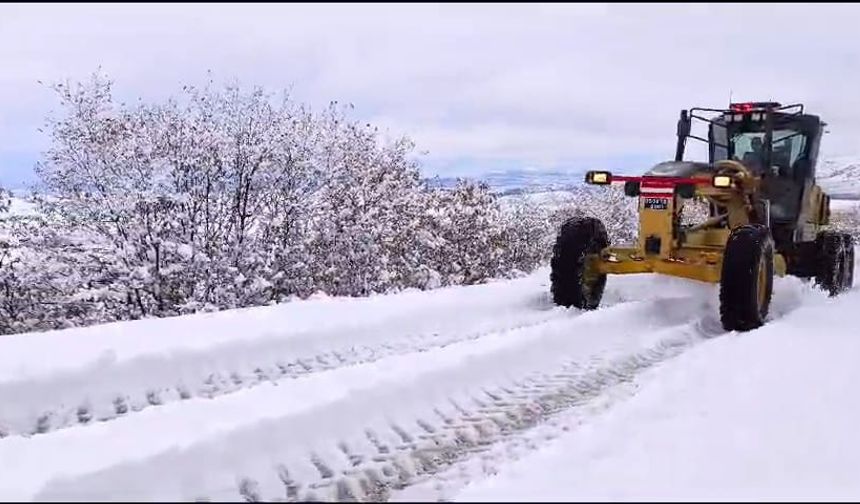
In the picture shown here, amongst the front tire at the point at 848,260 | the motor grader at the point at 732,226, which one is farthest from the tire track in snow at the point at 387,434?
the front tire at the point at 848,260

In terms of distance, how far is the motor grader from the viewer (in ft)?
22.3

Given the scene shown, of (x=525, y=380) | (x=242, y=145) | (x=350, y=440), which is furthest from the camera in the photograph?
(x=242, y=145)

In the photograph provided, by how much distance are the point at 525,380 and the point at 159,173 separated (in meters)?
11.8

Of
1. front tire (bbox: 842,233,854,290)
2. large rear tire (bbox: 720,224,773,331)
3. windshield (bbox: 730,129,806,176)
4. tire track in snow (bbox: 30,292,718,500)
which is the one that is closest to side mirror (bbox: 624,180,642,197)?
large rear tire (bbox: 720,224,773,331)

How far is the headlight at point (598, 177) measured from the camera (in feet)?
25.5

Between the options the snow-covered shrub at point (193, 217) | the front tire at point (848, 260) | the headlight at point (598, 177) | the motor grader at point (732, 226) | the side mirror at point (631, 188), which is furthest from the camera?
the snow-covered shrub at point (193, 217)

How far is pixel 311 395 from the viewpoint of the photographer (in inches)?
162

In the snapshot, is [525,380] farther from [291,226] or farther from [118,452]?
[291,226]

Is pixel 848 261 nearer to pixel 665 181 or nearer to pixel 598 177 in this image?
pixel 665 181

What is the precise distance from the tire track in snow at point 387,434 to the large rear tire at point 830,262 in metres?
4.31

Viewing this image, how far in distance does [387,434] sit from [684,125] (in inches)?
240

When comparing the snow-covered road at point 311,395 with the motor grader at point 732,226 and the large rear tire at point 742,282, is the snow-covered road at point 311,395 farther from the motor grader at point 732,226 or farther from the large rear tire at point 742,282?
the motor grader at point 732,226

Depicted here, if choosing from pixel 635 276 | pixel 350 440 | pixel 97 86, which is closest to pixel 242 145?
pixel 97 86

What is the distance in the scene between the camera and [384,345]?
5793 mm
